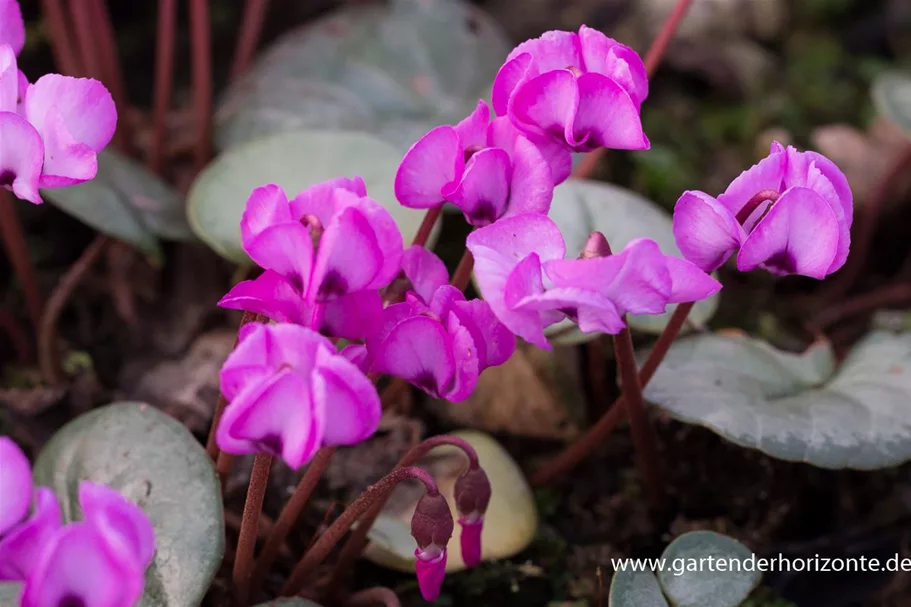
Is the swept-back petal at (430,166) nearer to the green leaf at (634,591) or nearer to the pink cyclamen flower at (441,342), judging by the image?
the pink cyclamen flower at (441,342)

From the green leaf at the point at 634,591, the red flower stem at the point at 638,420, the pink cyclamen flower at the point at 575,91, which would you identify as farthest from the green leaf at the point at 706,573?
the pink cyclamen flower at the point at 575,91

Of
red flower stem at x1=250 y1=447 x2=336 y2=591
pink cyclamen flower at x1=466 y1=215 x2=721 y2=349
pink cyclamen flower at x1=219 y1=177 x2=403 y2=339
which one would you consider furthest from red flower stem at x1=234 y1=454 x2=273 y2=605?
pink cyclamen flower at x1=466 y1=215 x2=721 y2=349

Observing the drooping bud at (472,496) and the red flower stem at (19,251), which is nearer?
the drooping bud at (472,496)

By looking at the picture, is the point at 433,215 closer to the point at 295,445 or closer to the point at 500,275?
the point at 500,275

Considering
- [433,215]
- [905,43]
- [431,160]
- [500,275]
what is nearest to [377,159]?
[433,215]

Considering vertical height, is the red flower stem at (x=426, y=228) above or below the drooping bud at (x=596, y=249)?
below

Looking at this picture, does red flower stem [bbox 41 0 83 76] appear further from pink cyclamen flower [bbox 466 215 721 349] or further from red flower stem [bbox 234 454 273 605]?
pink cyclamen flower [bbox 466 215 721 349]
